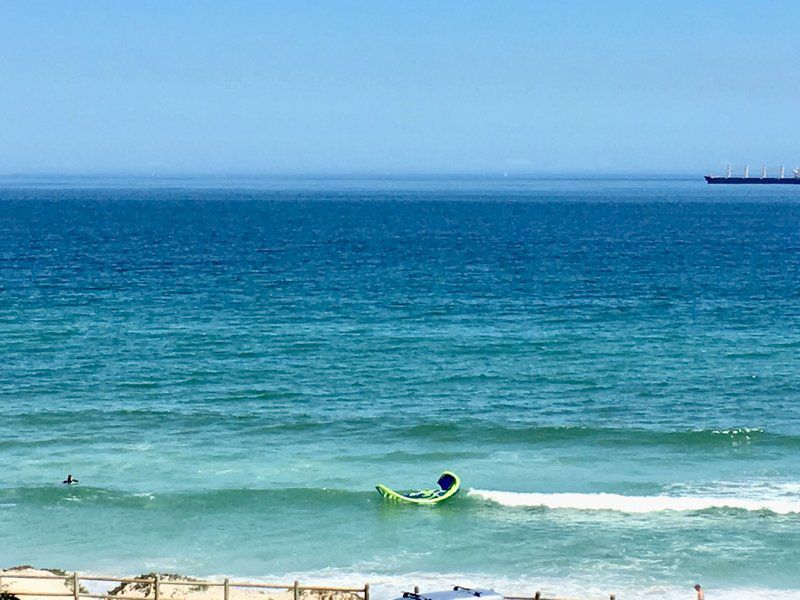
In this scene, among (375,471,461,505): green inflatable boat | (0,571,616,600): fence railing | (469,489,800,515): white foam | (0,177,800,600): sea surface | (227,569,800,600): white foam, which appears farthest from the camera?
(375,471,461,505): green inflatable boat

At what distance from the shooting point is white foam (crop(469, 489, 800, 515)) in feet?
120

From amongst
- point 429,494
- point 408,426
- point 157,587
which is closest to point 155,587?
point 157,587

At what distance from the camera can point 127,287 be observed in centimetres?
8219

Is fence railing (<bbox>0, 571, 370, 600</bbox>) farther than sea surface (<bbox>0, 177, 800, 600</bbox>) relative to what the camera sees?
No

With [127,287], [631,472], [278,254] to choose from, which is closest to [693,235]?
[278,254]

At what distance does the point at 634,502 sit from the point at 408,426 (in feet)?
37.8

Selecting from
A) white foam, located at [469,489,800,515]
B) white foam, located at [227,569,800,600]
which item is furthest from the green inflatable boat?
white foam, located at [227,569,800,600]

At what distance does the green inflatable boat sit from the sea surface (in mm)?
407

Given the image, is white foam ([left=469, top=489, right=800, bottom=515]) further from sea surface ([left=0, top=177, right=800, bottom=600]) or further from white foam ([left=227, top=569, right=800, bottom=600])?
white foam ([left=227, top=569, right=800, bottom=600])

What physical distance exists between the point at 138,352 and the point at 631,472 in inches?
1135

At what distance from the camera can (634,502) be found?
37.2 metres

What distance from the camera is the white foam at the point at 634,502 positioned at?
36469 mm

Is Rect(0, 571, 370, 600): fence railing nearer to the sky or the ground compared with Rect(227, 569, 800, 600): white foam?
nearer to the sky

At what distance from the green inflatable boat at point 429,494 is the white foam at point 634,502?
77 cm
